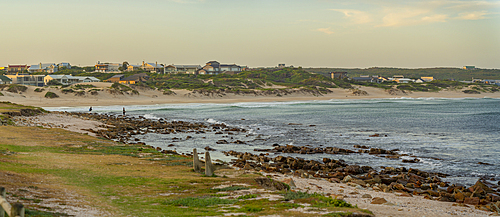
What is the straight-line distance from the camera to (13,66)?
154875 mm

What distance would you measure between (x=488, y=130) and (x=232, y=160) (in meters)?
29.2

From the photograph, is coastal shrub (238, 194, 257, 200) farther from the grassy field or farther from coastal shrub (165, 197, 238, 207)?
coastal shrub (165, 197, 238, 207)

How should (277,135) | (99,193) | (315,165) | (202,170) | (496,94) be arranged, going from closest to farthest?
1. (99,193)
2. (202,170)
3. (315,165)
4. (277,135)
5. (496,94)

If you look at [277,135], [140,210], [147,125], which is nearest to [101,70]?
[147,125]

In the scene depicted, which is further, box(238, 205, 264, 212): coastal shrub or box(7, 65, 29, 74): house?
box(7, 65, 29, 74): house

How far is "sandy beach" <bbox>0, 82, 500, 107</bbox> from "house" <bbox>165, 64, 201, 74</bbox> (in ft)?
174

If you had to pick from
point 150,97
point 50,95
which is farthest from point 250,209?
point 150,97

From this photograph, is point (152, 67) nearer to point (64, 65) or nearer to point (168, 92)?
point (64, 65)

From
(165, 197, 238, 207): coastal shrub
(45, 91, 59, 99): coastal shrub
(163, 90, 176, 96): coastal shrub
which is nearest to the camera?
(165, 197, 238, 207): coastal shrub

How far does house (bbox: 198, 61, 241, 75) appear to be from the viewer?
15675cm

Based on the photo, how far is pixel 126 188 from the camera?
12.4 metres

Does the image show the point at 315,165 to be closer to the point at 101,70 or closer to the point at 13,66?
the point at 101,70

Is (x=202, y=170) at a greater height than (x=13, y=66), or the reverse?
(x=13, y=66)

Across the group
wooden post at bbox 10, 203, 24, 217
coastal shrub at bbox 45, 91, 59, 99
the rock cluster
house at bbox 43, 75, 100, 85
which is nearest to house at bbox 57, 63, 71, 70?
house at bbox 43, 75, 100, 85
